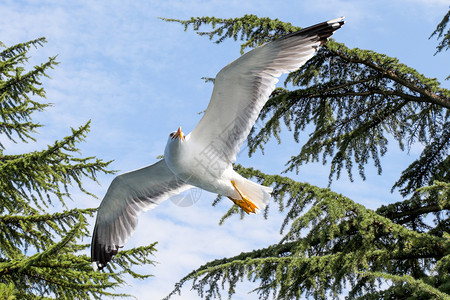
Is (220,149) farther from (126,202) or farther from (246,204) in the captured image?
(126,202)

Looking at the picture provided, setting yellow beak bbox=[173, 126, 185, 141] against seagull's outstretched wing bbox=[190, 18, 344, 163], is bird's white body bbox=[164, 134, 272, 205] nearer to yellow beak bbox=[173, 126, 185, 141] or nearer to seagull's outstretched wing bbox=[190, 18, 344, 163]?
yellow beak bbox=[173, 126, 185, 141]

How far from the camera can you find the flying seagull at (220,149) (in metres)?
5.23

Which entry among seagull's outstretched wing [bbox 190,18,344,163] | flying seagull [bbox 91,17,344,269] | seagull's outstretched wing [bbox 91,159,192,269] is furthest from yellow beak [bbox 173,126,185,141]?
seagull's outstretched wing [bbox 91,159,192,269]

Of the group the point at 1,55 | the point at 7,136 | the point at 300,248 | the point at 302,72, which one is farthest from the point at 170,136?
the point at 1,55

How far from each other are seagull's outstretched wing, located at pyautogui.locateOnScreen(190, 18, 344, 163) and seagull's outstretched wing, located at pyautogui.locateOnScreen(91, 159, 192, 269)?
1141 mm

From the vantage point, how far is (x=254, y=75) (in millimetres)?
5246

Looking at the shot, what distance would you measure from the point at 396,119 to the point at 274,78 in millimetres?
3497

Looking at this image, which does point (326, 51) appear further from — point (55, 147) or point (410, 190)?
point (55, 147)

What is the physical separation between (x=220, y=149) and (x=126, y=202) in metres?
1.65

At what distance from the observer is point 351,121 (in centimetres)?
788

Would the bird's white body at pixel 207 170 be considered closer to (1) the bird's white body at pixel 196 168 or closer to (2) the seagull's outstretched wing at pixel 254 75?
(1) the bird's white body at pixel 196 168

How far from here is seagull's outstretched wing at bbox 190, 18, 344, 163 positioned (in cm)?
518

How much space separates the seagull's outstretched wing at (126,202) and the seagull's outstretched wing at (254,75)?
114 cm

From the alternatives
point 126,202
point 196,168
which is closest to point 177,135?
point 196,168
